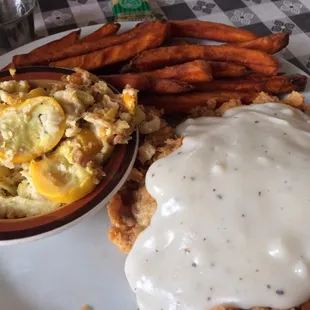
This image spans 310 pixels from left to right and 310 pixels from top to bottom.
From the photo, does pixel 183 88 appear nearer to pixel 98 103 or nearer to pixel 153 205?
pixel 98 103

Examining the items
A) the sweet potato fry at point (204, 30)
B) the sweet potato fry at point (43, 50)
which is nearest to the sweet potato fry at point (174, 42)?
the sweet potato fry at point (204, 30)

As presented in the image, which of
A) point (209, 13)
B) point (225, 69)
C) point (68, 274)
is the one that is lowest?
point (68, 274)

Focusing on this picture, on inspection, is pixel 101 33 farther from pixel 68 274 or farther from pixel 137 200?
pixel 68 274

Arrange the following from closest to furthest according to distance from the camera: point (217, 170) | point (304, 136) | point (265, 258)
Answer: point (265, 258) → point (217, 170) → point (304, 136)

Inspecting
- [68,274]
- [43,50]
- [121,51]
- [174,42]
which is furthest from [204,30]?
[68,274]

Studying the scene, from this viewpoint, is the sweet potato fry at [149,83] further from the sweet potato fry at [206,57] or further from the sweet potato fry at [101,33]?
the sweet potato fry at [101,33]

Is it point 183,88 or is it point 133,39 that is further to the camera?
point 133,39

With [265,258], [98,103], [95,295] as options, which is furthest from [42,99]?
[265,258]
